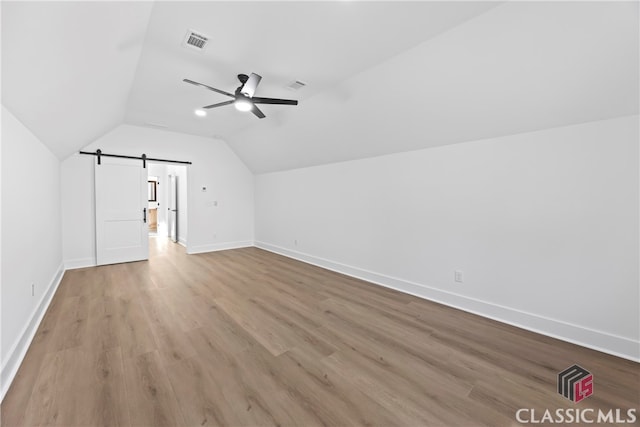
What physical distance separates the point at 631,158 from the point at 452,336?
7.12ft

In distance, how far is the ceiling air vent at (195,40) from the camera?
7.63ft

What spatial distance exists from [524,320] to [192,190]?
21.5ft

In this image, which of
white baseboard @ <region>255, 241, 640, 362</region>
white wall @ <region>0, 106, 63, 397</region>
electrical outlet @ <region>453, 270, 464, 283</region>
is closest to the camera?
white wall @ <region>0, 106, 63, 397</region>

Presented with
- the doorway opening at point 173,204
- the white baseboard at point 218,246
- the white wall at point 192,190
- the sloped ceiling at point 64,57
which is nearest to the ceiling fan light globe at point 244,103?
the sloped ceiling at point 64,57

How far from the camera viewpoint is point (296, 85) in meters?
3.30

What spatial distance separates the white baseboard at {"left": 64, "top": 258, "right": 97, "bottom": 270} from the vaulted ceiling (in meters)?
2.37

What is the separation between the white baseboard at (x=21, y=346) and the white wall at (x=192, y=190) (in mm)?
2041

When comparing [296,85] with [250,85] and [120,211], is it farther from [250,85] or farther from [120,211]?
[120,211]

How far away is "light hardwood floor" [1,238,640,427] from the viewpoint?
5.19 feet

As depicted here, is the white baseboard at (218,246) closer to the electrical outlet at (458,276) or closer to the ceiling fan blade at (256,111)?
the ceiling fan blade at (256,111)

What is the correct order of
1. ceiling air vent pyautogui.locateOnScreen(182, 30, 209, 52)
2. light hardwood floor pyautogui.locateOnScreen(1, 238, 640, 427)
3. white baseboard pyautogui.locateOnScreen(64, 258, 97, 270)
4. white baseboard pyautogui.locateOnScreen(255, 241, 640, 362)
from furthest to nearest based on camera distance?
white baseboard pyautogui.locateOnScreen(64, 258, 97, 270) → ceiling air vent pyautogui.locateOnScreen(182, 30, 209, 52) → white baseboard pyautogui.locateOnScreen(255, 241, 640, 362) → light hardwood floor pyautogui.locateOnScreen(1, 238, 640, 427)

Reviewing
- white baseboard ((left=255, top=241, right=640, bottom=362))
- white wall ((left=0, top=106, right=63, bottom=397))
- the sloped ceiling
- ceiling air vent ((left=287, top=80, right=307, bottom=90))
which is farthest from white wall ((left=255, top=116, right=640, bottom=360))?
white wall ((left=0, top=106, right=63, bottom=397))

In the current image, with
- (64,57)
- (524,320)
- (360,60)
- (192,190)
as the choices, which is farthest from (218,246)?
(524,320)

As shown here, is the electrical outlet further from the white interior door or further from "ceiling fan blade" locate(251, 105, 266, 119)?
the white interior door
